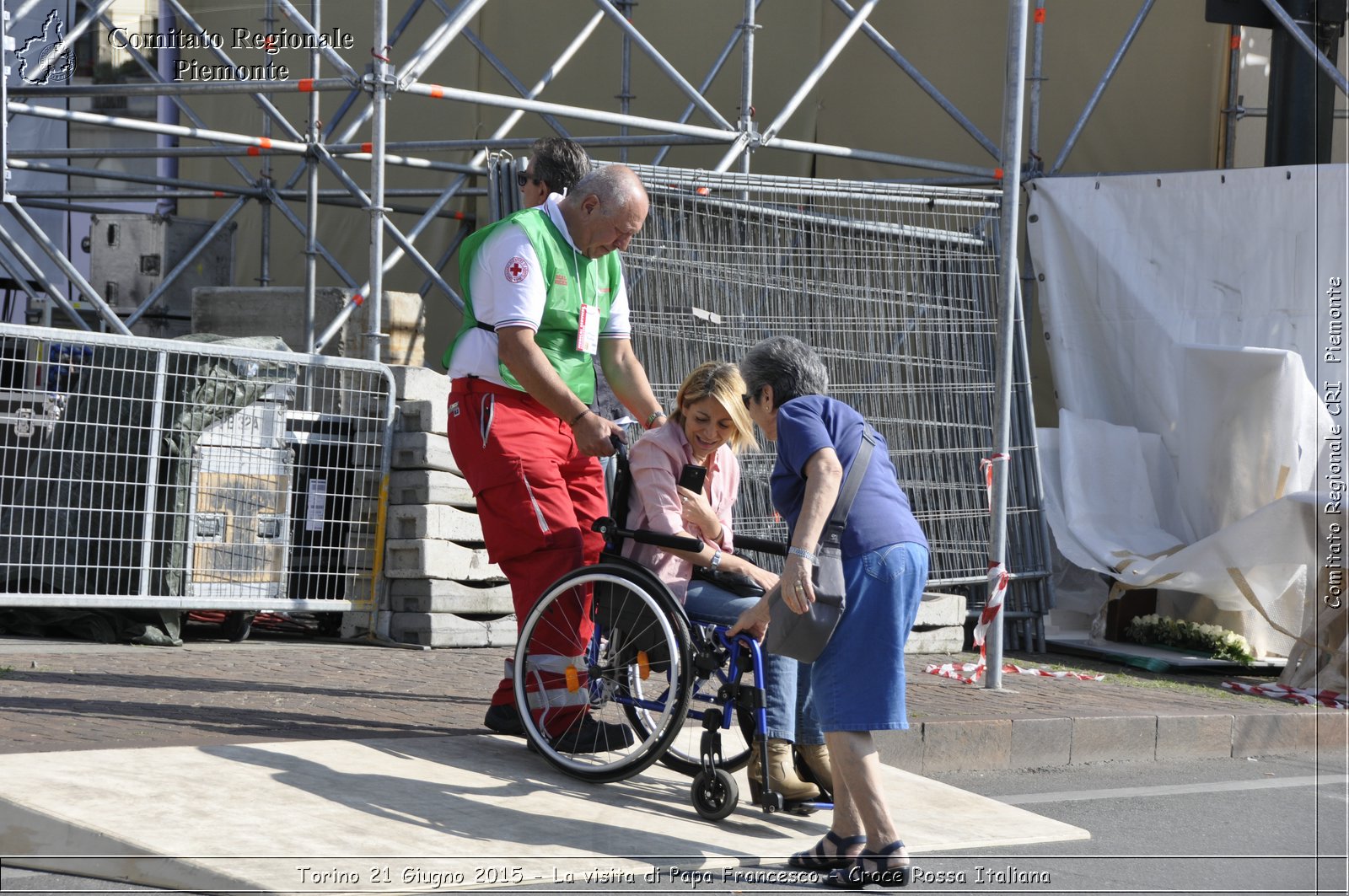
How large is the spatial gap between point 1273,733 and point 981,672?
4.43ft

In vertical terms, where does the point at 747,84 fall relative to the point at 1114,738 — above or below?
above

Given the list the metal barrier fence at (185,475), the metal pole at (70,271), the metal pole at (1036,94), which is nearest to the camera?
the metal barrier fence at (185,475)

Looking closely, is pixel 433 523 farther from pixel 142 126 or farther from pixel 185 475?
pixel 142 126

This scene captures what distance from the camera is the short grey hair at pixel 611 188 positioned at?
5.15m

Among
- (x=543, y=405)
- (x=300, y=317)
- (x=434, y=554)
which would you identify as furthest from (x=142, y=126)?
(x=543, y=405)

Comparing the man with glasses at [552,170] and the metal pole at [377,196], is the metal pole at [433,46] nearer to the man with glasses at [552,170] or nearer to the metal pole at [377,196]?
the metal pole at [377,196]

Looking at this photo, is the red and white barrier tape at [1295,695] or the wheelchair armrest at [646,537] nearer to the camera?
the wheelchair armrest at [646,537]

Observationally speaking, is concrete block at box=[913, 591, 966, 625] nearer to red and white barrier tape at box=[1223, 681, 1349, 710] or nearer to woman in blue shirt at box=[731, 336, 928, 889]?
red and white barrier tape at box=[1223, 681, 1349, 710]

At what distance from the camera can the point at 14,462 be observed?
708 cm

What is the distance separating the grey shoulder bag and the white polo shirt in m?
1.27

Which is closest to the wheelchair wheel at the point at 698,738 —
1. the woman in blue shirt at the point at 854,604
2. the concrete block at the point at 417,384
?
the woman in blue shirt at the point at 854,604

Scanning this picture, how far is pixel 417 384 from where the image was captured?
810cm

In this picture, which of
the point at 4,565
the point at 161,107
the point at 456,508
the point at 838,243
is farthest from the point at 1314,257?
the point at 161,107

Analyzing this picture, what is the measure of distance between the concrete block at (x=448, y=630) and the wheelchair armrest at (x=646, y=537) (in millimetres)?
2953
